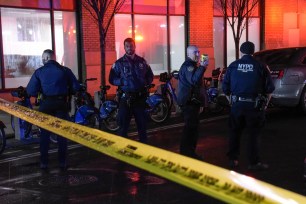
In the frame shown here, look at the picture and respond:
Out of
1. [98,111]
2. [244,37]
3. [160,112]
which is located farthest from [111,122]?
[244,37]

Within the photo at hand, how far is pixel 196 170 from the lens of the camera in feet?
9.35

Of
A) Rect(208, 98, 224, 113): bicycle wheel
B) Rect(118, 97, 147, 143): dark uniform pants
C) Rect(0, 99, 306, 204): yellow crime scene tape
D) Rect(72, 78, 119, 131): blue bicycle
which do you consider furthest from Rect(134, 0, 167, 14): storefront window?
Rect(0, 99, 306, 204): yellow crime scene tape

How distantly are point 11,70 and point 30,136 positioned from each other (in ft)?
17.8

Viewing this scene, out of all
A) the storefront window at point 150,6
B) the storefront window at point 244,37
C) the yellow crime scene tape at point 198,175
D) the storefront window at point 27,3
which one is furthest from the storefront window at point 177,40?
the yellow crime scene tape at point 198,175

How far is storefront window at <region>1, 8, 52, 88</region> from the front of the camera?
1407 cm

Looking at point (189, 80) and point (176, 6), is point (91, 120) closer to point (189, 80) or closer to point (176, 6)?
point (189, 80)

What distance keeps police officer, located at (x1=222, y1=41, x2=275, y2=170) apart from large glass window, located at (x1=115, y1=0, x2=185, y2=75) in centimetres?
1016

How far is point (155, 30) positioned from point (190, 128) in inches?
424

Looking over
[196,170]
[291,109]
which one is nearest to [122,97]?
[196,170]

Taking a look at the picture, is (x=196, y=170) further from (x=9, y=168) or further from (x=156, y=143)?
(x=156, y=143)

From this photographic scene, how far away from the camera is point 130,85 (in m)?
7.71

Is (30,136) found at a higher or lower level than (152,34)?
lower

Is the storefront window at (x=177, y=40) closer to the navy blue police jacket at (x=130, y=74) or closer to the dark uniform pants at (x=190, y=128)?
the navy blue police jacket at (x=130, y=74)

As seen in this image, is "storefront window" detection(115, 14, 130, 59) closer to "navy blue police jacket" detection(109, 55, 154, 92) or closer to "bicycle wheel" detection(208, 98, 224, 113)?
"bicycle wheel" detection(208, 98, 224, 113)
